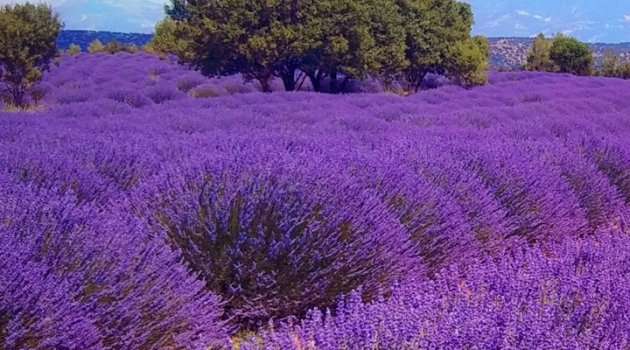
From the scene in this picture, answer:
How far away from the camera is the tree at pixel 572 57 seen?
32.2 meters

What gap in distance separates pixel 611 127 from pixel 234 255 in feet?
20.1

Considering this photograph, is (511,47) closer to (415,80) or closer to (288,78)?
Answer: (415,80)

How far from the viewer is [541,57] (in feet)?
113

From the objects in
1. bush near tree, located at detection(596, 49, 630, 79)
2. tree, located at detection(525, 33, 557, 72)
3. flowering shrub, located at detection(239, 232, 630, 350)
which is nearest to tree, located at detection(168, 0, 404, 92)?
flowering shrub, located at detection(239, 232, 630, 350)

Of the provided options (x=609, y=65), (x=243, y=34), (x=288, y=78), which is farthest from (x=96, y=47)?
(x=243, y=34)

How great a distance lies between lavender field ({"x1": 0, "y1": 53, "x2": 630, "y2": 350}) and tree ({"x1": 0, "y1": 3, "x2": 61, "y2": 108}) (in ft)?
32.5

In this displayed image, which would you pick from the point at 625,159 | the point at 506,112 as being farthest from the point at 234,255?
the point at 506,112

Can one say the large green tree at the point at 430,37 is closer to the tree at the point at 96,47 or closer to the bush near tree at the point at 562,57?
the bush near tree at the point at 562,57

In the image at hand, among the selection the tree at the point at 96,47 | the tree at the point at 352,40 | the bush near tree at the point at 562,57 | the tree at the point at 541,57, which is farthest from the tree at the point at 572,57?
the tree at the point at 96,47

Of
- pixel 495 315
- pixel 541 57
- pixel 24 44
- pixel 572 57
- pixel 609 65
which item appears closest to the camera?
pixel 495 315

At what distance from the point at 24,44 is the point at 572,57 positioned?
2426 cm

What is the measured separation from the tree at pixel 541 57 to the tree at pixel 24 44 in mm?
23727

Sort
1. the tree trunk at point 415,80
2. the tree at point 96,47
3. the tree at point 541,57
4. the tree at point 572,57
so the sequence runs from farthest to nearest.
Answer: the tree at point 96,47
the tree at point 541,57
the tree at point 572,57
the tree trunk at point 415,80

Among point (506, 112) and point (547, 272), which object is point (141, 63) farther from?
point (547, 272)
